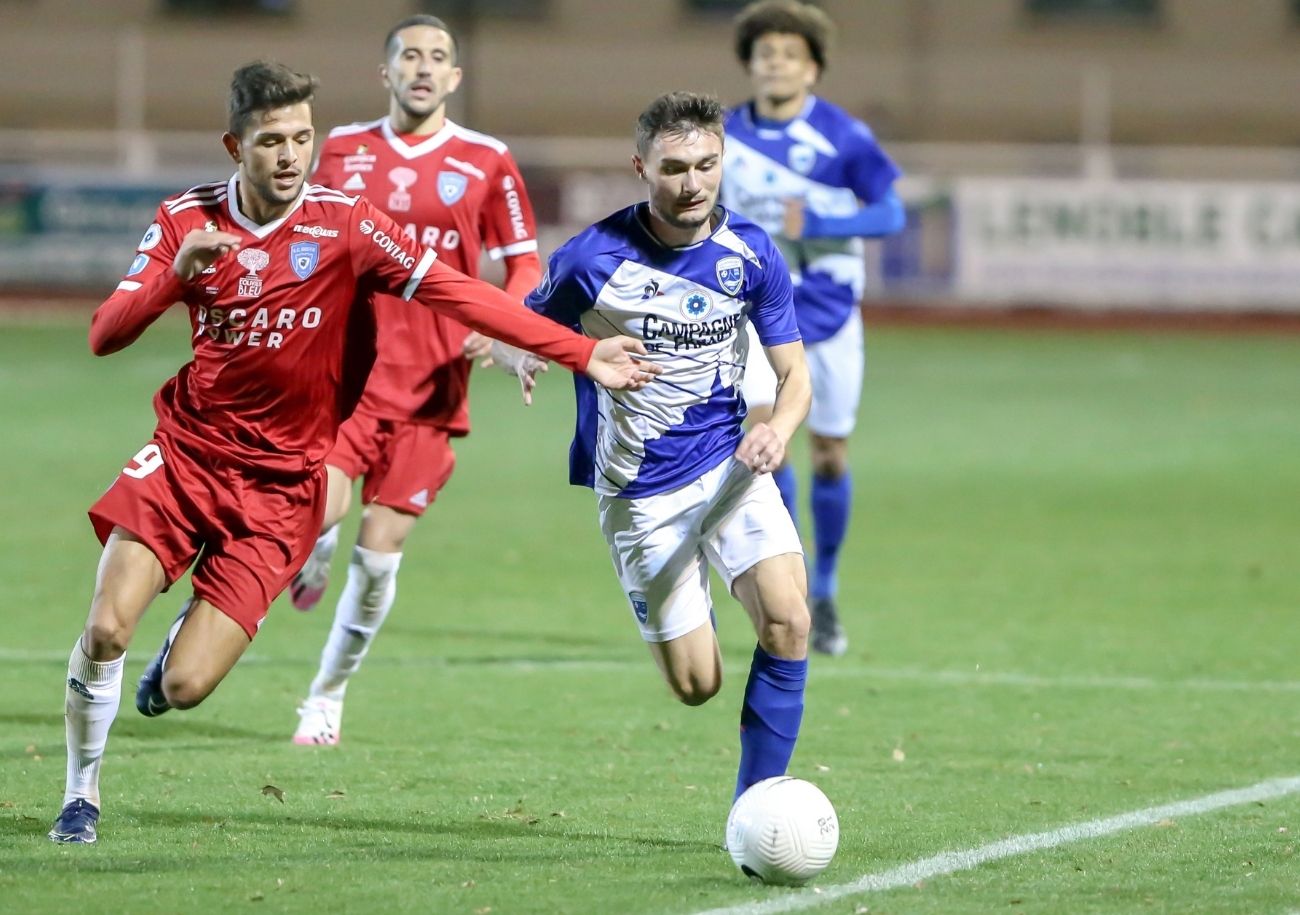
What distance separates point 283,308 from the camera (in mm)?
5781

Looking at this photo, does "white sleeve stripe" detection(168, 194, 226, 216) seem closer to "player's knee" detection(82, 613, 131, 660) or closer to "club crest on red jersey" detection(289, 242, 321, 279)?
"club crest on red jersey" detection(289, 242, 321, 279)

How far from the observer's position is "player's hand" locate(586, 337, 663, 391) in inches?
216

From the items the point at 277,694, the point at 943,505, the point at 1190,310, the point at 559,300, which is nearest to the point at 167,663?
the point at 559,300

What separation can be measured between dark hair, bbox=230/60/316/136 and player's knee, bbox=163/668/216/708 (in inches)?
58.5

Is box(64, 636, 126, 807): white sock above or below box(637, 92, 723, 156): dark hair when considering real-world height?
below

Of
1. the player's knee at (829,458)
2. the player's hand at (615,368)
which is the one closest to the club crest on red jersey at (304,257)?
the player's hand at (615,368)

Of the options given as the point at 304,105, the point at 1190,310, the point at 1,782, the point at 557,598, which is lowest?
the point at 1190,310

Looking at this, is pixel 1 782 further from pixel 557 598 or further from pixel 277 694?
pixel 557 598

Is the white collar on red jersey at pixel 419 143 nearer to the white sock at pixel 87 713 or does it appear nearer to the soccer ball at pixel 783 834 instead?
the white sock at pixel 87 713

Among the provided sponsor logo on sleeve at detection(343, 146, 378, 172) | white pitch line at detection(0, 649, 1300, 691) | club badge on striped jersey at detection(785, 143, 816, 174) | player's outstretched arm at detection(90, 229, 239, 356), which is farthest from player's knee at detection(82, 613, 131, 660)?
club badge on striped jersey at detection(785, 143, 816, 174)

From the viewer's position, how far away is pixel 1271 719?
750 cm

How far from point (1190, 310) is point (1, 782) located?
72.7 feet

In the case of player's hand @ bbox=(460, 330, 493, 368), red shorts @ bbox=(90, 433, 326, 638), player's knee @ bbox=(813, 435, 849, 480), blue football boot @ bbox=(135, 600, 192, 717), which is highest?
player's hand @ bbox=(460, 330, 493, 368)

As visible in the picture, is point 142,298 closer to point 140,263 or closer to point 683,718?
point 140,263
